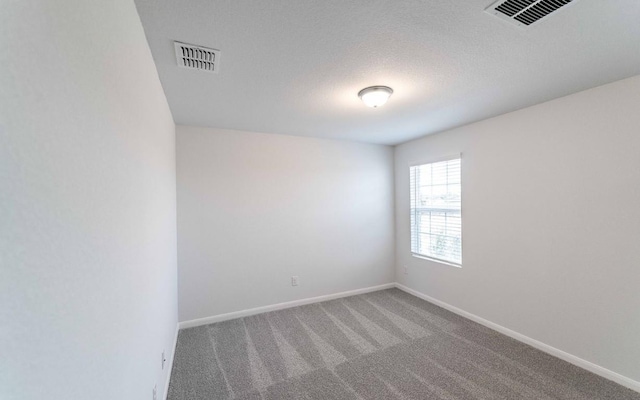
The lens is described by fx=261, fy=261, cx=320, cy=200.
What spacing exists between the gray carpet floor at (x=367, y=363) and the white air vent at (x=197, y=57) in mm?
2472

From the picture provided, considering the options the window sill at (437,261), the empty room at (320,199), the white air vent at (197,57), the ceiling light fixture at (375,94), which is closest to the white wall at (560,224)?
the empty room at (320,199)

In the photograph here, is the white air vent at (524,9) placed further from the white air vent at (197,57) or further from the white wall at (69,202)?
the white wall at (69,202)

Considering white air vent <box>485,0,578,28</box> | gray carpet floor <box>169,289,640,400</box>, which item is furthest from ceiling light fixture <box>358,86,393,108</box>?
gray carpet floor <box>169,289,640,400</box>

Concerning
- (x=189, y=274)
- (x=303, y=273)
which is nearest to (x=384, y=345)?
(x=303, y=273)

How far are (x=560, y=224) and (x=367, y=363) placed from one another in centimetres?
225

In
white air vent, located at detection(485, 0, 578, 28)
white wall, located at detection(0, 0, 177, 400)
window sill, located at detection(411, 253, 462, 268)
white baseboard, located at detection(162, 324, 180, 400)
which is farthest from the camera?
window sill, located at detection(411, 253, 462, 268)

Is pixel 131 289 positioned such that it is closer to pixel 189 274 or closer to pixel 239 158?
pixel 189 274

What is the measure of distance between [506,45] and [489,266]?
2.40m

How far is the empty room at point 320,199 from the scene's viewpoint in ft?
2.10

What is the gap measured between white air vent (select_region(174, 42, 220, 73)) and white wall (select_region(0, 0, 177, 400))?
1.13ft

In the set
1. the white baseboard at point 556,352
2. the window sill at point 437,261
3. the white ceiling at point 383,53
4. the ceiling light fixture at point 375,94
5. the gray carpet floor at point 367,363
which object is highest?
the white ceiling at point 383,53

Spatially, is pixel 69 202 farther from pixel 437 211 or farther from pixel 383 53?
pixel 437 211

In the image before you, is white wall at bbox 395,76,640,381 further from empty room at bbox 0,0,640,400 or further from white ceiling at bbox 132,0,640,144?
white ceiling at bbox 132,0,640,144

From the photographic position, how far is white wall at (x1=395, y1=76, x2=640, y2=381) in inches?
83.3
